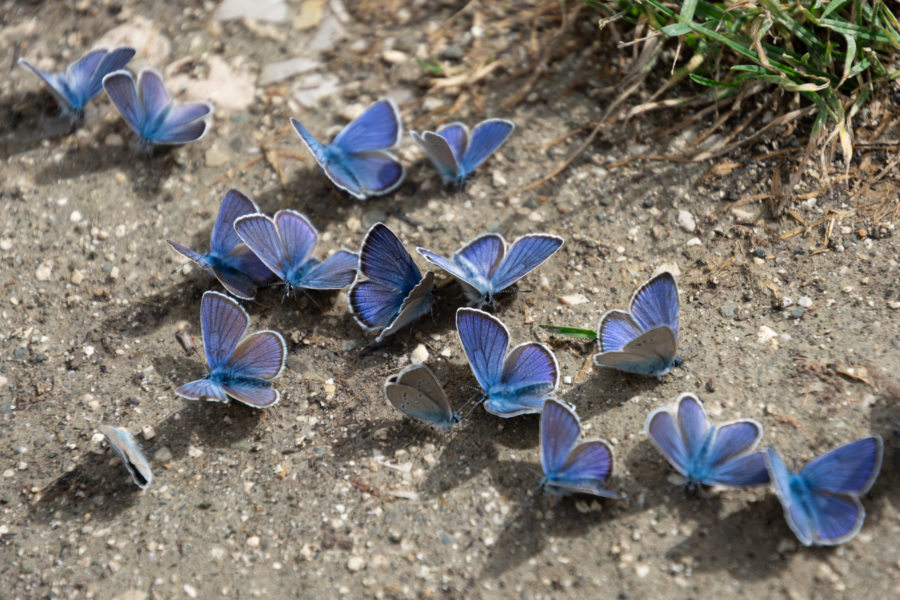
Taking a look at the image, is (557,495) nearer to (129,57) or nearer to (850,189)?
(850,189)

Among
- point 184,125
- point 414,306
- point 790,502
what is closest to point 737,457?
point 790,502

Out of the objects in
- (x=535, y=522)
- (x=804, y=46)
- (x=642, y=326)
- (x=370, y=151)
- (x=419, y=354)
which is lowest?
(x=535, y=522)

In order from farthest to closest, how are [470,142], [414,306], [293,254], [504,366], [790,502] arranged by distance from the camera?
1. [470,142]
2. [293,254]
3. [414,306]
4. [504,366]
5. [790,502]

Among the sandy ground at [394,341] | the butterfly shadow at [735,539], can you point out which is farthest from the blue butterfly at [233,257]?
the butterfly shadow at [735,539]

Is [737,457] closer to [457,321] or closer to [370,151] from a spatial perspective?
[457,321]

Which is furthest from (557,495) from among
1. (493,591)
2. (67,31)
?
(67,31)

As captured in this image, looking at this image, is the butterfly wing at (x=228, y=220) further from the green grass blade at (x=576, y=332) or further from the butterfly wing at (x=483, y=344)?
the green grass blade at (x=576, y=332)

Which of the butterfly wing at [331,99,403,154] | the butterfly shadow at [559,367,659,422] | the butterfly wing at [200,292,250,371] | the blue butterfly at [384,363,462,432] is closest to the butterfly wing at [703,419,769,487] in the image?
the butterfly shadow at [559,367,659,422]
